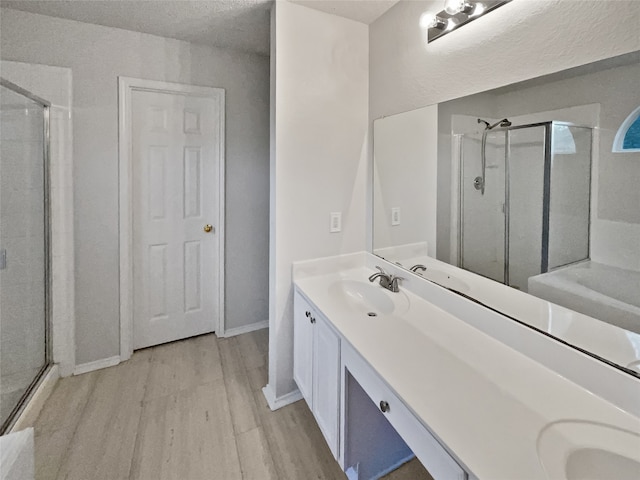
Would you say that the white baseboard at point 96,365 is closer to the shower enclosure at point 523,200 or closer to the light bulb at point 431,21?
the shower enclosure at point 523,200

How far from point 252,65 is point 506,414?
2.76 metres

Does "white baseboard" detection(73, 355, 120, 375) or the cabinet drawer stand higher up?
the cabinet drawer

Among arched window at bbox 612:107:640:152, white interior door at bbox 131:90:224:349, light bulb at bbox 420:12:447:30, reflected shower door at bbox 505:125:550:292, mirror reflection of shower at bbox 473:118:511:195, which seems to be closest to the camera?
arched window at bbox 612:107:640:152

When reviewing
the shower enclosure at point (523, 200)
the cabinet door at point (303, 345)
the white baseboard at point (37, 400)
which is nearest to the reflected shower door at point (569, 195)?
the shower enclosure at point (523, 200)

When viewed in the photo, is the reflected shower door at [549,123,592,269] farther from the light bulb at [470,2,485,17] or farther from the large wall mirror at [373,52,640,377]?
the light bulb at [470,2,485,17]

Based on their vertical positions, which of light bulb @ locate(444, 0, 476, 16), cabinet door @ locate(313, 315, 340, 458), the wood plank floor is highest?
light bulb @ locate(444, 0, 476, 16)

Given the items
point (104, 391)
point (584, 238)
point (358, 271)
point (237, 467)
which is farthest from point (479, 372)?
point (104, 391)

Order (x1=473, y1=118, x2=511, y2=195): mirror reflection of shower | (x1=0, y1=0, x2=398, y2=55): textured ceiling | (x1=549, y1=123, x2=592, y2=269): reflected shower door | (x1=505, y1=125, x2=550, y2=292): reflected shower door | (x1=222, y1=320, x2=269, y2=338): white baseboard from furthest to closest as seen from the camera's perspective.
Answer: (x1=222, y1=320, x2=269, y2=338): white baseboard, (x1=0, y1=0, x2=398, y2=55): textured ceiling, (x1=473, y1=118, x2=511, y2=195): mirror reflection of shower, (x1=505, y1=125, x2=550, y2=292): reflected shower door, (x1=549, y1=123, x2=592, y2=269): reflected shower door

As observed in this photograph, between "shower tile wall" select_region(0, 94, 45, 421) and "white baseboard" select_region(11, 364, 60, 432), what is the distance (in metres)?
0.07

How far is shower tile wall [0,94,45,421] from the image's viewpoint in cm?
169

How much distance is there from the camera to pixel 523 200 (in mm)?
1129

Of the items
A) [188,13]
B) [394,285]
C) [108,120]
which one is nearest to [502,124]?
[394,285]

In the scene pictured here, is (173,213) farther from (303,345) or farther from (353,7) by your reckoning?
(353,7)

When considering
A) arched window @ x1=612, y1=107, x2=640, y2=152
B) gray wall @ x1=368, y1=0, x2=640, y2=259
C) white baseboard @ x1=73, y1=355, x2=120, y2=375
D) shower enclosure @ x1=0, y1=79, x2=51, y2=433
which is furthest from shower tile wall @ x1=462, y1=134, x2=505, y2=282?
white baseboard @ x1=73, y1=355, x2=120, y2=375
